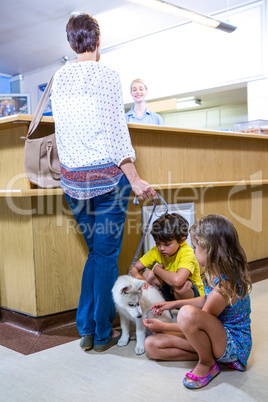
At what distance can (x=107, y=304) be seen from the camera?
2.00 m

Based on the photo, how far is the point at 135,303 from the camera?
6.28 ft

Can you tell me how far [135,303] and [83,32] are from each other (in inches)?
48.8

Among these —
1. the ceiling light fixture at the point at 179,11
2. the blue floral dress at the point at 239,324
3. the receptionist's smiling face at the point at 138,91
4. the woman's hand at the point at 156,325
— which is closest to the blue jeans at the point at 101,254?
the woman's hand at the point at 156,325

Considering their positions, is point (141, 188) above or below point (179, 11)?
below

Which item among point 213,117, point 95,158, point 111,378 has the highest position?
point 213,117

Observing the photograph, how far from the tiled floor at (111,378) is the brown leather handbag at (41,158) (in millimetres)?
835

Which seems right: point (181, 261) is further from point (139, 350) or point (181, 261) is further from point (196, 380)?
point (196, 380)

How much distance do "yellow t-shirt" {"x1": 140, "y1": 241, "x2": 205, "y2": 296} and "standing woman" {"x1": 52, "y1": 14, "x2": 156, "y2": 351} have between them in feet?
1.23

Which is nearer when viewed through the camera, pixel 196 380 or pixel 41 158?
pixel 196 380

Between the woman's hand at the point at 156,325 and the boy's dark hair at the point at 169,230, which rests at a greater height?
the boy's dark hair at the point at 169,230

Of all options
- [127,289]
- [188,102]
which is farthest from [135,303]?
[188,102]

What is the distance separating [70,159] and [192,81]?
184 inches

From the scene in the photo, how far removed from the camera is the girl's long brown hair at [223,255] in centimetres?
172

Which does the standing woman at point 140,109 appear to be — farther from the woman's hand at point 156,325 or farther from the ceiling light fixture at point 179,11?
the woman's hand at point 156,325
